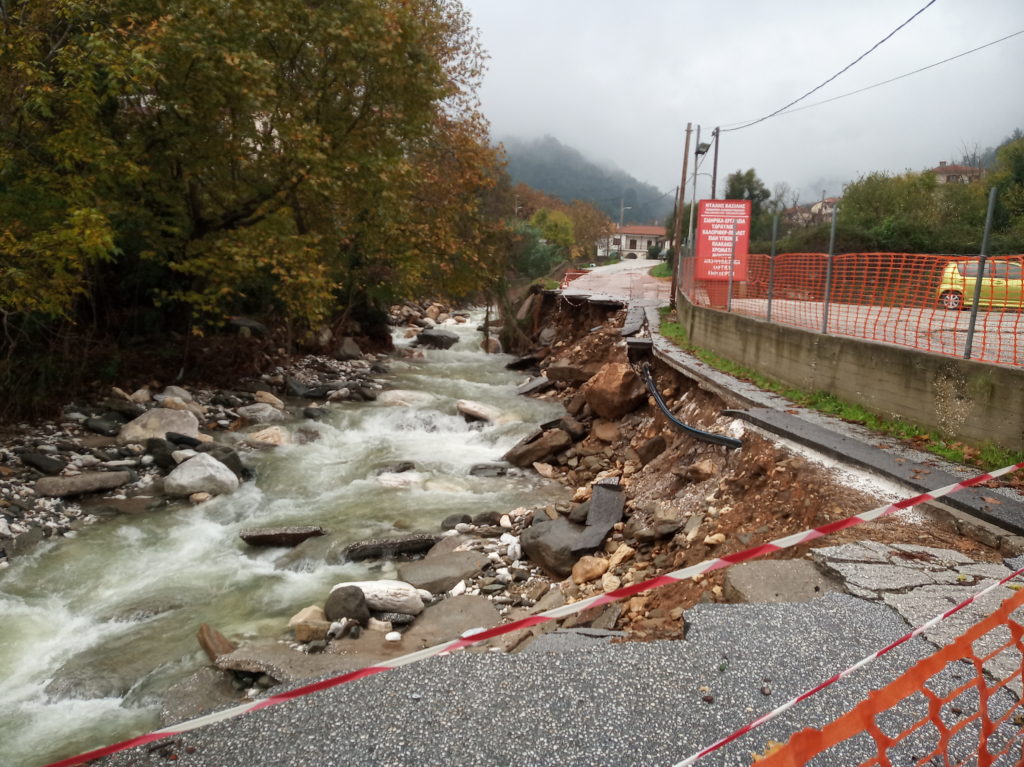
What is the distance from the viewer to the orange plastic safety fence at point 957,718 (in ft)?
7.87

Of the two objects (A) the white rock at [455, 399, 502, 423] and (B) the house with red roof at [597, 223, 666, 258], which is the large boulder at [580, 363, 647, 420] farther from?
(B) the house with red roof at [597, 223, 666, 258]

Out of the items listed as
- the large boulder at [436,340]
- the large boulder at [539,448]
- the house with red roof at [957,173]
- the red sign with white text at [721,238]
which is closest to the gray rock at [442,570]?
the large boulder at [539,448]

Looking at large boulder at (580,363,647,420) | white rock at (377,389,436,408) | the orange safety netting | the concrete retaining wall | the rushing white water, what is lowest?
the rushing white water

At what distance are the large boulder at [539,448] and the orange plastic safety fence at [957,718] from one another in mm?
7786

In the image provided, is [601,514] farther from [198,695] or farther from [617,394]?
[617,394]

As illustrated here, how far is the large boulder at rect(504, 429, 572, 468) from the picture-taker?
10750 mm

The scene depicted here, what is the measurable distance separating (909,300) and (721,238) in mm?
6557

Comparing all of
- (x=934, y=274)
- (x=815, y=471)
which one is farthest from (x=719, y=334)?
(x=815, y=471)

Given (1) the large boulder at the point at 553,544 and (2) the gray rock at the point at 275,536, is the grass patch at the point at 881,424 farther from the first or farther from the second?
(2) the gray rock at the point at 275,536

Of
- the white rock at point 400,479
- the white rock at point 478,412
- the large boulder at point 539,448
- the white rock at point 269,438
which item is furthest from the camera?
the white rock at point 478,412

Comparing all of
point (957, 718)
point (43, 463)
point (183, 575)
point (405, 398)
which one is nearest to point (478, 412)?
point (405, 398)

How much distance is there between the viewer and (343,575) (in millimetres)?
6816

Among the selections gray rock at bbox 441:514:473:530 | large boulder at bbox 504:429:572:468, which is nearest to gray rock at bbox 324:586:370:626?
gray rock at bbox 441:514:473:530

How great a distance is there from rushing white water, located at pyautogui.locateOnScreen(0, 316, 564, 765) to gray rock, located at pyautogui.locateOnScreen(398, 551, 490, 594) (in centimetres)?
36
